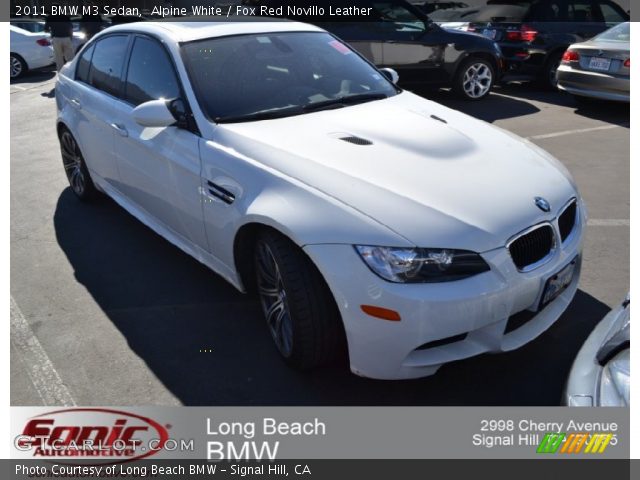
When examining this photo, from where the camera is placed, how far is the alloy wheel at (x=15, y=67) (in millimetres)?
13578

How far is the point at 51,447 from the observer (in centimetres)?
268

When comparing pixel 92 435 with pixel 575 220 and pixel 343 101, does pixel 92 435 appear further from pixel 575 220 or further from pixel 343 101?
pixel 575 220

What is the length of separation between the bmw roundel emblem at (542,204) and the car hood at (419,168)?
0.03 metres

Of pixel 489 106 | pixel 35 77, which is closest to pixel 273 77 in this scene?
pixel 489 106

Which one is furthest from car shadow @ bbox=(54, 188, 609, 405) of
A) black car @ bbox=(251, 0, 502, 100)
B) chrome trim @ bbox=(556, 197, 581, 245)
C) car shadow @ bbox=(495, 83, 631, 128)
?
black car @ bbox=(251, 0, 502, 100)

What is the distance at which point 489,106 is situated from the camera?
9039mm

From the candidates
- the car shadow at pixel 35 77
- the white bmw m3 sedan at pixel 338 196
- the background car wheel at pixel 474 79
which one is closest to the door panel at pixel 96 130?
the white bmw m3 sedan at pixel 338 196

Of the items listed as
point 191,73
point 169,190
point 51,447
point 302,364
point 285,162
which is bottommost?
point 51,447

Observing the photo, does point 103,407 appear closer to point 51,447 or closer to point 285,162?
point 51,447

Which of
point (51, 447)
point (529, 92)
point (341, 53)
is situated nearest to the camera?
point (51, 447)

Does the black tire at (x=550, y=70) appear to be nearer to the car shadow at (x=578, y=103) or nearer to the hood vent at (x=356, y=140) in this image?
the car shadow at (x=578, y=103)

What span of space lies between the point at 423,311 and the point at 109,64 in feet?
11.1

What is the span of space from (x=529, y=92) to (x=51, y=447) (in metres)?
9.77

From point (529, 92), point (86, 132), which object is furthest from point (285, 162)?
point (529, 92)
